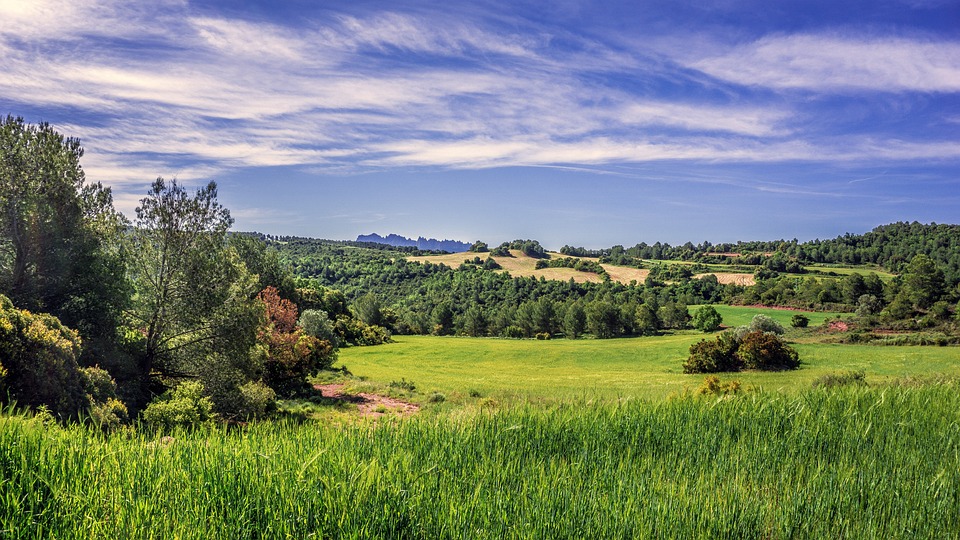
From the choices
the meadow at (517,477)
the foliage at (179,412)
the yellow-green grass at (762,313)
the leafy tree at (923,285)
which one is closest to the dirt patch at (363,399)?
the foliage at (179,412)

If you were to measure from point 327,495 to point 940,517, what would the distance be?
4668mm

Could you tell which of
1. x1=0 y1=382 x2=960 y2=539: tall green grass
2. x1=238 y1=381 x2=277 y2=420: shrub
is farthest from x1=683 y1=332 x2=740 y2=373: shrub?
x1=0 y1=382 x2=960 y2=539: tall green grass

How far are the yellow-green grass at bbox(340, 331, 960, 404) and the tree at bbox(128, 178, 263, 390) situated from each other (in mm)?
10989

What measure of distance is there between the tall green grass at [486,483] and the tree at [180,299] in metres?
17.0

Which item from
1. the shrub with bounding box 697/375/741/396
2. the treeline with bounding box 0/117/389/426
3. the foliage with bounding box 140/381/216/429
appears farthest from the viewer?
the treeline with bounding box 0/117/389/426

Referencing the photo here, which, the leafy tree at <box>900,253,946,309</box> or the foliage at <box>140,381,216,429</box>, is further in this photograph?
the leafy tree at <box>900,253,946,309</box>

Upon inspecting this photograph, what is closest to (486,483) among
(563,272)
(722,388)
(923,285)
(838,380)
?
(722,388)

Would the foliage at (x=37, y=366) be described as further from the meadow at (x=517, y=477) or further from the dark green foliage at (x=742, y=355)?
the dark green foliage at (x=742, y=355)

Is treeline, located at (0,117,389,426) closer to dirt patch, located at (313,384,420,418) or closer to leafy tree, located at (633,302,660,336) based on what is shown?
dirt patch, located at (313,384,420,418)

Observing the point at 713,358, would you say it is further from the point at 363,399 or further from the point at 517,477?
the point at 517,477

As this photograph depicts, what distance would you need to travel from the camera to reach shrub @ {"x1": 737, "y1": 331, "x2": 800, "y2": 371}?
3825 cm

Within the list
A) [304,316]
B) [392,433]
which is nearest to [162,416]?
[392,433]

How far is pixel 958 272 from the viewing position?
A: 102438 millimetres

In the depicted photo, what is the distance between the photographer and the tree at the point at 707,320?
77938mm
